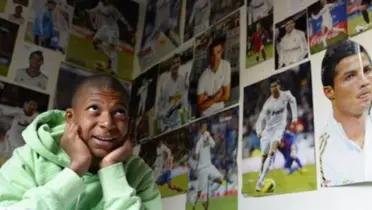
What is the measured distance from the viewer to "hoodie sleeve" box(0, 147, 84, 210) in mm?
622

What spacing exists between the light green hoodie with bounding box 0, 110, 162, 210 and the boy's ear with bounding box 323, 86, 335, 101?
351mm

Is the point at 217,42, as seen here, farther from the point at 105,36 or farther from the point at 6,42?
the point at 6,42

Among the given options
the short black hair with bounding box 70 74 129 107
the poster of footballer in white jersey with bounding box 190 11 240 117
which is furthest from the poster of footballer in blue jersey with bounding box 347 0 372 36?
the short black hair with bounding box 70 74 129 107

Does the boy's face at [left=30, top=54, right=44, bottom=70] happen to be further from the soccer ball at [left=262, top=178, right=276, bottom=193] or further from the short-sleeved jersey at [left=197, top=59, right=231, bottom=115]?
the soccer ball at [left=262, top=178, right=276, bottom=193]

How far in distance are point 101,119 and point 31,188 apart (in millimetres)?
144

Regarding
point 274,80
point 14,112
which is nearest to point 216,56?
point 274,80

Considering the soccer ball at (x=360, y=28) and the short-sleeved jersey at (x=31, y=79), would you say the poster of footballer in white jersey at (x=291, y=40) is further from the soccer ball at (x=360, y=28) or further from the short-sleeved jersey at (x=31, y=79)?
the short-sleeved jersey at (x=31, y=79)

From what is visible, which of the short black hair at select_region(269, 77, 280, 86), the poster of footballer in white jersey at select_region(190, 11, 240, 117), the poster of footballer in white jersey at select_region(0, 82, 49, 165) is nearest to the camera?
the short black hair at select_region(269, 77, 280, 86)

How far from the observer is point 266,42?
100 cm

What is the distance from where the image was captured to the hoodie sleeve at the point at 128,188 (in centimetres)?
67

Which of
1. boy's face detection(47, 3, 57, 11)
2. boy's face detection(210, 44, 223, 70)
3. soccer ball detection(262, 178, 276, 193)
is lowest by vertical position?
soccer ball detection(262, 178, 276, 193)

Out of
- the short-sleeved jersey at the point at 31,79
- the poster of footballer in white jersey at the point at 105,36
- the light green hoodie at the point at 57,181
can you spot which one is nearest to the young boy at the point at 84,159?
the light green hoodie at the point at 57,181

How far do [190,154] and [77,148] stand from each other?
473mm

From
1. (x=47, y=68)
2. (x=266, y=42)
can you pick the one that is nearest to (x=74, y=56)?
(x=47, y=68)
